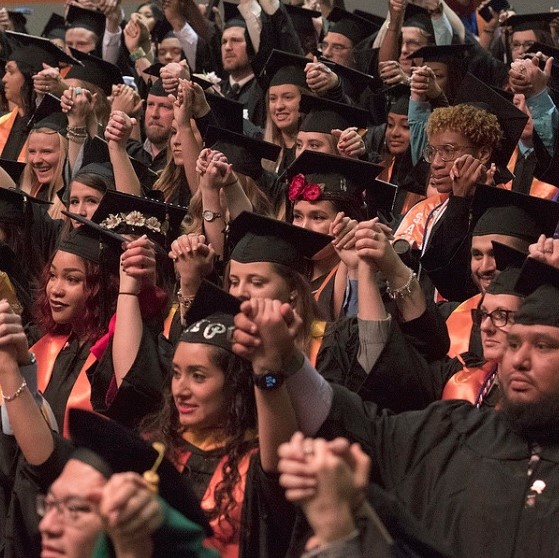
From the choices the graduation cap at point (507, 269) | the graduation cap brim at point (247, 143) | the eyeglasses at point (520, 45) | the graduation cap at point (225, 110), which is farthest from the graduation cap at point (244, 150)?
the eyeglasses at point (520, 45)

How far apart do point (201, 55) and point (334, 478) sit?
24.5ft

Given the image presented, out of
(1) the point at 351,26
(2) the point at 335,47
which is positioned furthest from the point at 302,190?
(1) the point at 351,26

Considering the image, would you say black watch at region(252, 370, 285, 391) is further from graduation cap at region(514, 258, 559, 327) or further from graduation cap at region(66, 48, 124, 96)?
graduation cap at region(66, 48, 124, 96)

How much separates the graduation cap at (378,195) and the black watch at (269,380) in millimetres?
2232

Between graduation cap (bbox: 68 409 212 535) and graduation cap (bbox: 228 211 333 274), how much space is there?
163 cm

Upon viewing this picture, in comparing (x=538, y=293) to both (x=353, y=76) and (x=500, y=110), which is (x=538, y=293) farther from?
(x=353, y=76)

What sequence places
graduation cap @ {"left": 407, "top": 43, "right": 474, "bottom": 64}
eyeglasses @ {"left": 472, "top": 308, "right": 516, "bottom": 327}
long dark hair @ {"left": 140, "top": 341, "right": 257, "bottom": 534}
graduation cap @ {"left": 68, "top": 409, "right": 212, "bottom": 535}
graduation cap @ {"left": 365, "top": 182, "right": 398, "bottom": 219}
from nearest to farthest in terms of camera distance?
graduation cap @ {"left": 68, "top": 409, "right": 212, "bottom": 535} < long dark hair @ {"left": 140, "top": 341, "right": 257, "bottom": 534} < eyeglasses @ {"left": 472, "top": 308, "right": 516, "bottom": 327} < graduation cap @ {"left": 365, "top": 182, "right": 398, "bottom": 219} < graduation cap @ {"left": 407, "top": 43, "right": 474, "bottom": 64}

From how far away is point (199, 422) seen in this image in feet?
13.3

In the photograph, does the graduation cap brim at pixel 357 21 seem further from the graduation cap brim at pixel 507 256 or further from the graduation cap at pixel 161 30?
the graduation cap brim at pixel 507 256

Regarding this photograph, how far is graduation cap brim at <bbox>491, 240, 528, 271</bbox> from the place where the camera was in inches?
169

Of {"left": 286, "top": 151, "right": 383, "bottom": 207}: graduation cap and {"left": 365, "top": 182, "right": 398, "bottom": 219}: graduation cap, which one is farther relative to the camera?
{"left": 365, "top": 182, "right": 398, "bottom": 219}: graduation cap

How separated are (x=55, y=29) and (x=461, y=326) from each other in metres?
6.73

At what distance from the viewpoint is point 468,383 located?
14.9ft

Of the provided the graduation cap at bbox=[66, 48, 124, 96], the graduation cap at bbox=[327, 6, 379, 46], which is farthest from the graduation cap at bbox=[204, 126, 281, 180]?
the graduation cap at bbox=[327, 6, 379, 46]
